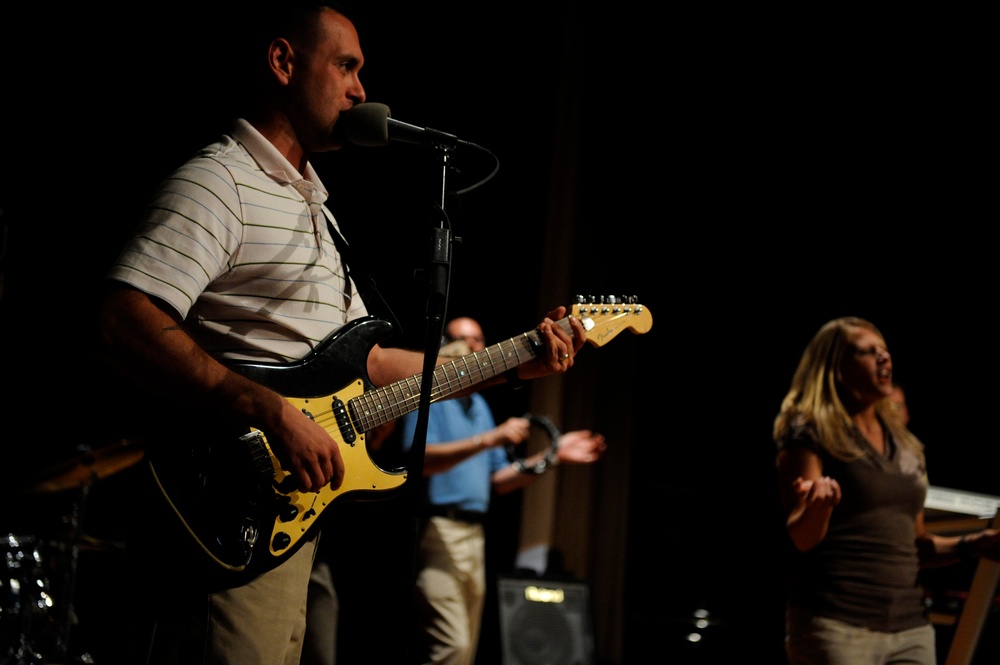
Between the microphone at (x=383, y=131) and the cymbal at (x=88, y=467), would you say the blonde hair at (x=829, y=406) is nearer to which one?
the microphone at (x=383, y=131)

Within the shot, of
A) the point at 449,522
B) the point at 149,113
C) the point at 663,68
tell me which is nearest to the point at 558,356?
the point at 449,522

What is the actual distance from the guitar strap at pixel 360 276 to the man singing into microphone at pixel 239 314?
8 cm

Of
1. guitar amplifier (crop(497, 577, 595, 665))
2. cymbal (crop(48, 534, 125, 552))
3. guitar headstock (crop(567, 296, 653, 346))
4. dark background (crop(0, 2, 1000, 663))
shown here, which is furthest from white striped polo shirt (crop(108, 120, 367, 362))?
guitar amplifier (crop(497, 577, 595, 665))

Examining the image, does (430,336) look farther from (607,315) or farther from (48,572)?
(48,572)

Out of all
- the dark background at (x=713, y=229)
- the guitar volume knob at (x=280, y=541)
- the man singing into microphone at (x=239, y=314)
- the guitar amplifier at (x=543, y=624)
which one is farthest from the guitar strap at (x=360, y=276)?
the guitar amplifier at (x=543, y=624)

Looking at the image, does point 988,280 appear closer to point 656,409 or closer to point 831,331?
point 656,409

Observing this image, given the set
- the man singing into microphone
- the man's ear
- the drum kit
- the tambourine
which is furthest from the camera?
the tambourine

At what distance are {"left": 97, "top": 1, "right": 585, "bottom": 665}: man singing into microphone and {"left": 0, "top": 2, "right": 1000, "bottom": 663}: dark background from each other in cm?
284

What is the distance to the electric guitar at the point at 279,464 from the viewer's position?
6.08ft

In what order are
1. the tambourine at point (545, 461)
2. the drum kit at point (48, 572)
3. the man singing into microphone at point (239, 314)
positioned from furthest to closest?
the tambourine at point (545, 461)
the drum kit at point (48, 572)
the man singing into microphone at point (239, 314)

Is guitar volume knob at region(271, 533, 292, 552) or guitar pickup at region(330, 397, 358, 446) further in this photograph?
guitar pickup at region(330, 397, 358, 446)

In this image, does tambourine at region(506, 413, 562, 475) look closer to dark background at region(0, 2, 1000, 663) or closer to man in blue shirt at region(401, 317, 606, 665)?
man in blue shirt at region(401, 317, 606, 665)

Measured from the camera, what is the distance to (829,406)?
329cm

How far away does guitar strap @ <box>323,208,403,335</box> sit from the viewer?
2.42 m
